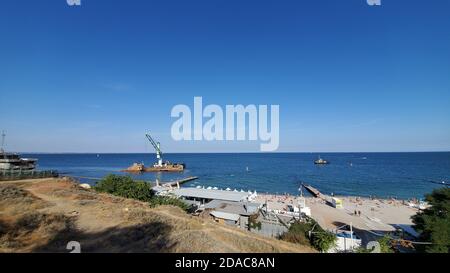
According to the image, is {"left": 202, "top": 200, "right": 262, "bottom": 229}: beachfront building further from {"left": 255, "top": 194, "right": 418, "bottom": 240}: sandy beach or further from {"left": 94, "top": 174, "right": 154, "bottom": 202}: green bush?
{"left": 255, "top": 194, "right": 418, "bottom": 240}: sandy beach

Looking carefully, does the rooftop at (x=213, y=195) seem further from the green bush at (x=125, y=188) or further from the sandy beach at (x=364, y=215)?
the green bush at (x=125, y=188)

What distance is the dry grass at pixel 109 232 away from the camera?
9086mm

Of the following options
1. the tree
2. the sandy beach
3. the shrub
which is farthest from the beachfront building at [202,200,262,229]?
A: the tree

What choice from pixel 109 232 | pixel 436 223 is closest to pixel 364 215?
pixel 436 223

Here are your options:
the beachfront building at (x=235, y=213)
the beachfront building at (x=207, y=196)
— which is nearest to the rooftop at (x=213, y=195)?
the beachfront building at (x=207, y=196)

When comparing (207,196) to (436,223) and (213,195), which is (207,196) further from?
(436,223)

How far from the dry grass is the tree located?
8.35 metres

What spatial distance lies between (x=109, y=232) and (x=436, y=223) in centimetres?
1913

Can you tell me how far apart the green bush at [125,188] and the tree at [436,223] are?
70.2 ft

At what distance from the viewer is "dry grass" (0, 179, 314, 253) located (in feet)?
29.8

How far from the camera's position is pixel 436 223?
1469cm

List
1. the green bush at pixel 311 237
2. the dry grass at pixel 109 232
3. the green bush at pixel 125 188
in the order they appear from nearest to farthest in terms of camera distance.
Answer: the dry grass at pixel 109 232, the green bush at pixel 311 237, the green bush at pixel 125 188
